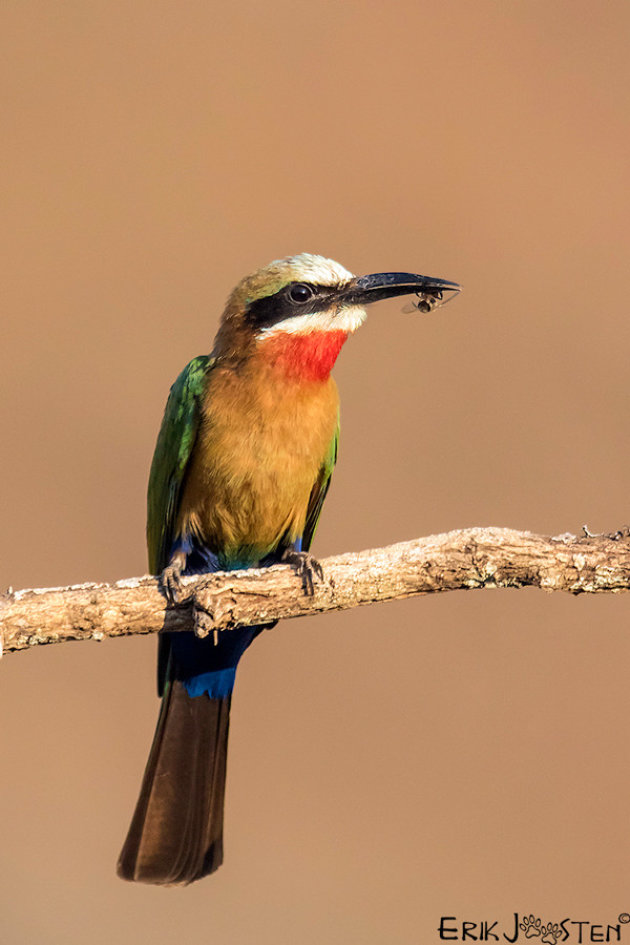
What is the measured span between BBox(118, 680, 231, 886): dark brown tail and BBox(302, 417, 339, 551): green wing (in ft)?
1.55

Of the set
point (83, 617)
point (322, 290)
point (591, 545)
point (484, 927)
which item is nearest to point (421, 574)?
point (591, 545)

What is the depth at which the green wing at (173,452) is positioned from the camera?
7.74 ft

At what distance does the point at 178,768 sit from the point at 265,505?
723 millimetres

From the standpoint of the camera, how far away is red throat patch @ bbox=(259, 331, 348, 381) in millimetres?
2344

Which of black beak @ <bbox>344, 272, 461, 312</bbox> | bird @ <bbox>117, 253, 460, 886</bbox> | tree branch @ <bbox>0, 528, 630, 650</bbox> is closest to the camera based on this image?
tree branch @ <bbox>0, 528, 630, 650</bbox>

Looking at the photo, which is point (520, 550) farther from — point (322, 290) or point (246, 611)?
point (322, 290)

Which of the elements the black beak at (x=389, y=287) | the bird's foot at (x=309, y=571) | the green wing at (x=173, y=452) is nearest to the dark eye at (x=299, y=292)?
the black beak at (x=389, y=287)

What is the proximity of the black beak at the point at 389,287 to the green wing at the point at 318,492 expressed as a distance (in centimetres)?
35

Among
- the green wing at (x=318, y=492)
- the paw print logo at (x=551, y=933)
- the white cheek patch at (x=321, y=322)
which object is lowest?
the paw print logo at (x=551, y=933)

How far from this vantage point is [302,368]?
236 centimetres

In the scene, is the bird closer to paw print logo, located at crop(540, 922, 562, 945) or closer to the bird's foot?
the bird's foot

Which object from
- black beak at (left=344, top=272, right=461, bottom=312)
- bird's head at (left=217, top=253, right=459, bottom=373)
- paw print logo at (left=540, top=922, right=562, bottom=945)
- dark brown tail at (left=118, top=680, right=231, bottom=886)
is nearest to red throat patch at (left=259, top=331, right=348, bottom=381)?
bird's head at (left=217, top=253, right=459, bottom=373)

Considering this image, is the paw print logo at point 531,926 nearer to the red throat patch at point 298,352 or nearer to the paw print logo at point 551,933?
the paw print logo at point 551,933

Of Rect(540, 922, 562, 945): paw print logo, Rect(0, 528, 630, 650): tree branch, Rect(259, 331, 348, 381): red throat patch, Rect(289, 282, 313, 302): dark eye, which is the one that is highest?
Rect(289, 282, 313, 302): dark eye
